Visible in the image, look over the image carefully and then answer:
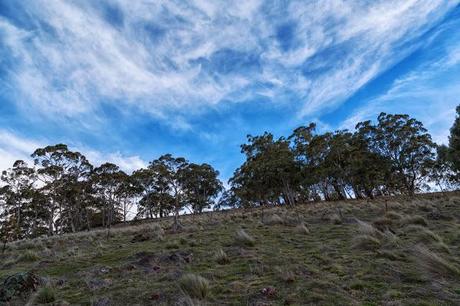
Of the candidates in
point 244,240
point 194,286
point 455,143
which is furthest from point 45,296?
point 455,143

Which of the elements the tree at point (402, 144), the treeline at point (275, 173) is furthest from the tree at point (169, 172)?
the tree at point (402, 144)

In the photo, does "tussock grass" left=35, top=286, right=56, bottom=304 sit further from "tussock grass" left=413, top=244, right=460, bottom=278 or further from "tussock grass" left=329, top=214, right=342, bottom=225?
"tussock grass" left=329, top=214, right=342, bottom=225

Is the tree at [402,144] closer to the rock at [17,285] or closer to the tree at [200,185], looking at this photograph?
the tree at [200,185]

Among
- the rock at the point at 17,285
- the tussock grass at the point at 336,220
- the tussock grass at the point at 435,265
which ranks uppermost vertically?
the tussock grass at the point at 336,220

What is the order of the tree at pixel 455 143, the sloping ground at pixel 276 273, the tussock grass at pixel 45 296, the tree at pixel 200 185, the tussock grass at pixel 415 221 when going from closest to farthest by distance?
the sloping ground at pixel 276 273 → the tussock grass at pixel 45 296 → the tussock grass at pixel 415 221 → the tree at pixel 455 143 → the tree at pixel 200 185

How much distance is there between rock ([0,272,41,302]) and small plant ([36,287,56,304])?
755 mm

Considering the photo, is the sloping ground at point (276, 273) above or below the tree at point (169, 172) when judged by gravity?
below

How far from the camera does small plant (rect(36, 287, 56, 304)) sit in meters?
6.10

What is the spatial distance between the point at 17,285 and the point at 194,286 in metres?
4.21

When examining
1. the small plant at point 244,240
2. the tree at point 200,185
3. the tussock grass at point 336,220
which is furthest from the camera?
the tree at point 200,185

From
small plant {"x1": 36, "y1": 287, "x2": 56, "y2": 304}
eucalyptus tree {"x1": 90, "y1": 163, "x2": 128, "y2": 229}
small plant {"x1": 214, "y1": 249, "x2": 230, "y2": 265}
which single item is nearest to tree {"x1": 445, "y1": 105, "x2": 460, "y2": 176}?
small plant {"x1": 214, "y1": 249, "x2": 230, "y2": 265}

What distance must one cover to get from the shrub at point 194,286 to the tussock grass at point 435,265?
4.44 metres

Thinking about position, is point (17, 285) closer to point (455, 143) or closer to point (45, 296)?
point (45, 296)

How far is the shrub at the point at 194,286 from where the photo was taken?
5.61 m
